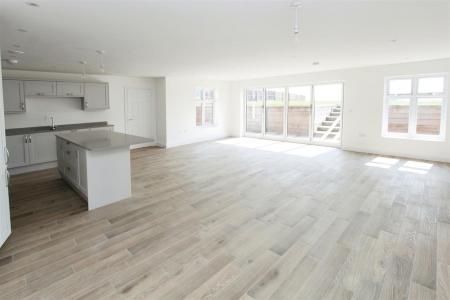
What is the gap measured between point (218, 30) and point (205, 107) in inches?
253

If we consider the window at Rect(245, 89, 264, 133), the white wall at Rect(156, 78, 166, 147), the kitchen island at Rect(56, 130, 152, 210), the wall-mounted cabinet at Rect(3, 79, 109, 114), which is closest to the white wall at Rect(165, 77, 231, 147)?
the white wall at Rect(156, 78, 166, 147)

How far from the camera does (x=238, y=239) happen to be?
2.78 meters

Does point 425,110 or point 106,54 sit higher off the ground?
point 106,54

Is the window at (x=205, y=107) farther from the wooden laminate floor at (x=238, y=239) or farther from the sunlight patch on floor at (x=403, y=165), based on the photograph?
the sunlight patch on floor at (x=403, y=165)

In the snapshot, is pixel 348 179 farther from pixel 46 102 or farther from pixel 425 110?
pixel 46 102

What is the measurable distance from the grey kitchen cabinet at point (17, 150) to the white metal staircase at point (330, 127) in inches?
301

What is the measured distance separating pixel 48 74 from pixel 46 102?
75cm

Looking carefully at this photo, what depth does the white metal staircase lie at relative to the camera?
8.23m

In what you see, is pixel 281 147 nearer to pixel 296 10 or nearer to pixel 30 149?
pixel 296 10

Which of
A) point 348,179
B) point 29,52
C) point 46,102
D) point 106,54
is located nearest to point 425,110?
point 348,179

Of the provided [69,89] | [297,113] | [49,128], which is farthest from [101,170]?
[297,113]

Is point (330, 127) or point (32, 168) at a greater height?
point (330, 127)

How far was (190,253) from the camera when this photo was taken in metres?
2.53

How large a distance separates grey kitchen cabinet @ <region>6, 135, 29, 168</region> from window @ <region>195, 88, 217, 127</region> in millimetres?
5026
